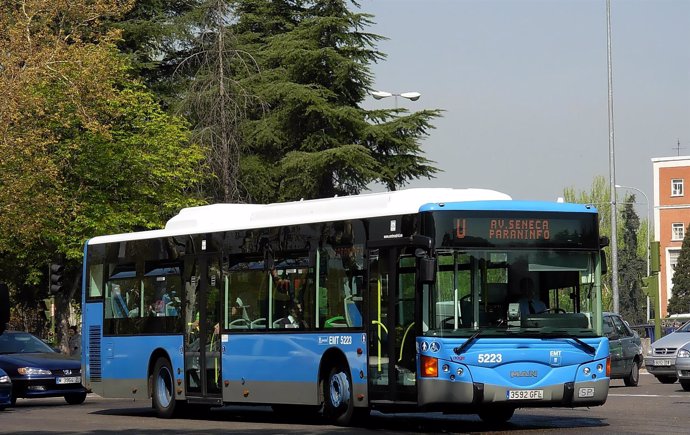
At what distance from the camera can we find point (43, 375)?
28.6m

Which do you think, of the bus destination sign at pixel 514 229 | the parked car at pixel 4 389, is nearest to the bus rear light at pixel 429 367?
the bus destination sign at pixel 514 229

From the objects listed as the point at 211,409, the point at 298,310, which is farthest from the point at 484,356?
the point at 211,409

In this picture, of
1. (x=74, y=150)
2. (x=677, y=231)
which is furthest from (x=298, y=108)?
(x=677, y=231)

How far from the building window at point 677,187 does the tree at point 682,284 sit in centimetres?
384

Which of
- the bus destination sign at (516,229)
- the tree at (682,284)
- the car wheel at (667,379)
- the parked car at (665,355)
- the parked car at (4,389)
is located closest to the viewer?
the bus destination sign at (516,229)

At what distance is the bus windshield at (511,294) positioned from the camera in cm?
1745

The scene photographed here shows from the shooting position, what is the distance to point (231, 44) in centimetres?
5153

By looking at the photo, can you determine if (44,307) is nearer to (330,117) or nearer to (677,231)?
(330,117)

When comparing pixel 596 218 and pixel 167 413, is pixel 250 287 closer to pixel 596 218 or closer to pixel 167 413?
pixel 167 413

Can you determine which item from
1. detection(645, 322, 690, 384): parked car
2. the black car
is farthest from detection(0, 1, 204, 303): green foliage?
detection(645, 322, 690, 384): parked car

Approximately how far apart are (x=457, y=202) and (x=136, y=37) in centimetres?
3706

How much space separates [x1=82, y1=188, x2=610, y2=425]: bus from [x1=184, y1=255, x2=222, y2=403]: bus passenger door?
0.03 metres

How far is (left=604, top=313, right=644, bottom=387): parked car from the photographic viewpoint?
31.6 meters

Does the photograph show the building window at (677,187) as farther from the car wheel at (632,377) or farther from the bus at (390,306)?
the bus at (390,306)
